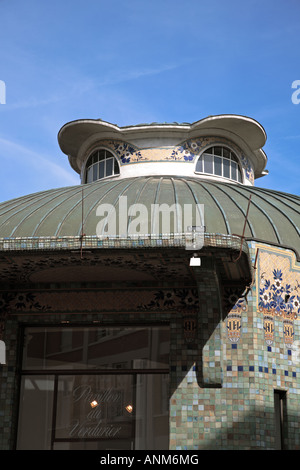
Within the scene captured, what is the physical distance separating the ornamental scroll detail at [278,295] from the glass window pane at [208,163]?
22.8 ft

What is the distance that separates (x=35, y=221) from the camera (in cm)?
1568

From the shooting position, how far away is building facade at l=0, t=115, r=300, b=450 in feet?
44.4

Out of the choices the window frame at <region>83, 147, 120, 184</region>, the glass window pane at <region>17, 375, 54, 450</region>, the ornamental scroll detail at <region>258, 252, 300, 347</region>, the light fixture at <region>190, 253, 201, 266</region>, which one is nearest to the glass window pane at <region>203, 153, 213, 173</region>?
the window frame at <region>83, 147, 120, 184</region>

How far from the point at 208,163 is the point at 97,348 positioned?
868 cm

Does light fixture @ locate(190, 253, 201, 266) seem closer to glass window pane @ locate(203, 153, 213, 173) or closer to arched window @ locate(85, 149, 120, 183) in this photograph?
glass window pane @ locate(203, 153, 213, 173)

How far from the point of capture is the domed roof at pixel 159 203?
15250 millimetres

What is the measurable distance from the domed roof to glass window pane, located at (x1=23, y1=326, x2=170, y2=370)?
86.3 inches

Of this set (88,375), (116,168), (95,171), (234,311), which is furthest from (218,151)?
(88,375)

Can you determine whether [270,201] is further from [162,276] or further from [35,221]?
[35,221]

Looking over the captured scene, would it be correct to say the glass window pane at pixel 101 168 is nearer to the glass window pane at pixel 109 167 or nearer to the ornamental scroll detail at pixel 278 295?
the glass window pane at pixel 109 167

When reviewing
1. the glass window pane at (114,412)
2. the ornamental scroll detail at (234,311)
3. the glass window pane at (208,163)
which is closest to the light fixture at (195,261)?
the ornamental scroll detail at (234,311)

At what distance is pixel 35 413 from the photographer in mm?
14594
